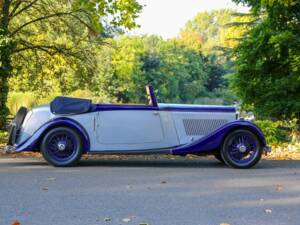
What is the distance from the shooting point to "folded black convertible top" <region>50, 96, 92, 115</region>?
930 centimetres

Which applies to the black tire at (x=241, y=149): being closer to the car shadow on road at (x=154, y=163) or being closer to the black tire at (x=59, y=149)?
the car shadow on road at (x=154, y=163)

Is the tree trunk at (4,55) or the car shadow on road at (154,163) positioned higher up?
the tree trunk at (4,55)

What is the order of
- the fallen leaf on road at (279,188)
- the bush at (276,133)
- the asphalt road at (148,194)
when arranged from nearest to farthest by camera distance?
1. the asphalt road at (148,194)
2. the fallen leaf on road at (279,188)
3. the bush at (276,133)

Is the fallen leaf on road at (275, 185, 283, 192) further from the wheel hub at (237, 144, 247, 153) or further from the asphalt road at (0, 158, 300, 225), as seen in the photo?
the wheel hub at (237, 144, 247, 153)

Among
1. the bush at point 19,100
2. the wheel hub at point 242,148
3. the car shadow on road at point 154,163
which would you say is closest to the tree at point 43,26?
the car shadow on road at point 154,163

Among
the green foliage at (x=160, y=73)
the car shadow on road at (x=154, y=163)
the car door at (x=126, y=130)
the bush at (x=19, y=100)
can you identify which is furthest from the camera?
the green foliage at (x=160, y=73)

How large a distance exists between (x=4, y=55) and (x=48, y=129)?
5770mm

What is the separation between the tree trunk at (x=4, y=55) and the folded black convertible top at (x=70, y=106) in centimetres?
513

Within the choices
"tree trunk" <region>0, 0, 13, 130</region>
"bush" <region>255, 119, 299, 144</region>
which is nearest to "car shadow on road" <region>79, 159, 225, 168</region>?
"bush" <region>255, 119, 299, 144</region>

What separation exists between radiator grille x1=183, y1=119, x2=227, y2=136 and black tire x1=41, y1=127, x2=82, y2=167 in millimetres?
1913

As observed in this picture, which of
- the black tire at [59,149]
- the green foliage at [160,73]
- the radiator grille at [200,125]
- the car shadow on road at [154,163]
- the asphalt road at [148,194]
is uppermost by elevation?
the green foliage at [160,73]

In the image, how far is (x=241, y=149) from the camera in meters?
9.21

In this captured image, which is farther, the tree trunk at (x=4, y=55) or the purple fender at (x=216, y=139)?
the tree trunk at (x=4, y=55)

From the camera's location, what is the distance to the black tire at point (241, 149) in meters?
9.20
